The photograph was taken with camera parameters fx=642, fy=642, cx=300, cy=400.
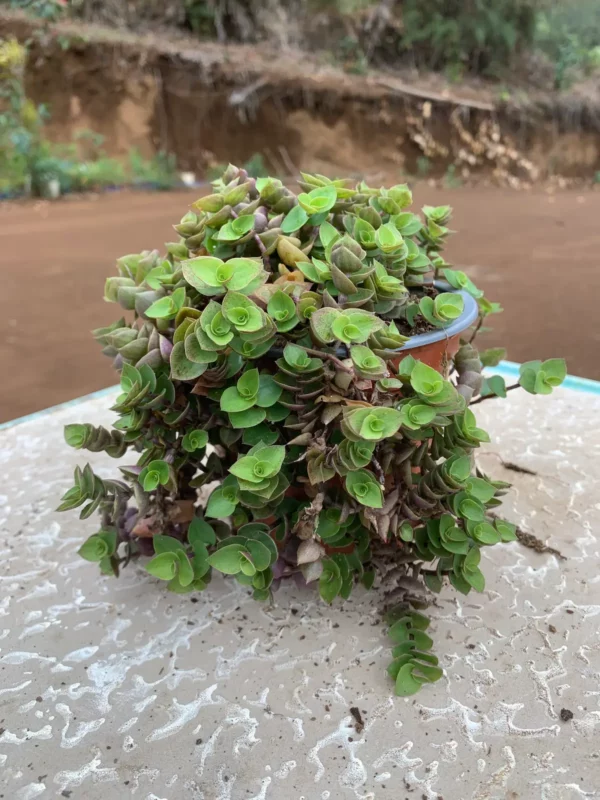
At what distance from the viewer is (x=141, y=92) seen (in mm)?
9219

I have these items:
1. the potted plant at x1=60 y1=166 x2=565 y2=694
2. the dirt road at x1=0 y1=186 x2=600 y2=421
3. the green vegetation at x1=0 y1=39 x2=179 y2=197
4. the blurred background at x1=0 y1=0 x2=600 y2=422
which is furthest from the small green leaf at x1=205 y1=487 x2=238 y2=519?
the green vegetation at x1=0 y1=39 x2=179 y2=197

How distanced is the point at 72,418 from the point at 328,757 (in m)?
1.51

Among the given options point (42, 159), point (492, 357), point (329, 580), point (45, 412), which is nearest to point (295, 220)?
point (492, 357)

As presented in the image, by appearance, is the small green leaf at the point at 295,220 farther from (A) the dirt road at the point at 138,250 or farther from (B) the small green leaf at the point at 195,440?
(A) the dirt road at the point at 138,250

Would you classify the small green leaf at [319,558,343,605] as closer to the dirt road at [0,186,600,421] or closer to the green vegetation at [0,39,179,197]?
the dirt road at [0,186,600,421]

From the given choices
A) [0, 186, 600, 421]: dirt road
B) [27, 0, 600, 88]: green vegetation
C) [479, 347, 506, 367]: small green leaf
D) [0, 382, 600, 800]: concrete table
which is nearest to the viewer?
[0, 382, 600, 800]: concrete table

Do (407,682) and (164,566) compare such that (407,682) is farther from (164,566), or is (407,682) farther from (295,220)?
(295,220)

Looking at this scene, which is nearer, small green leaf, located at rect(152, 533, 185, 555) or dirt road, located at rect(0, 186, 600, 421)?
small green leaf, located at rect(152, 533, 185, 555)

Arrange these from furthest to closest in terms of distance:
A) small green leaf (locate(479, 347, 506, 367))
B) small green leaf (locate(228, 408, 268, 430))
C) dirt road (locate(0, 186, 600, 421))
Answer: dirt road (locate(0, 186, 600, 421))
small green leaf (locate(479, 347, 506, 367))
small green leaf (locate(228, 408, 268, 430))

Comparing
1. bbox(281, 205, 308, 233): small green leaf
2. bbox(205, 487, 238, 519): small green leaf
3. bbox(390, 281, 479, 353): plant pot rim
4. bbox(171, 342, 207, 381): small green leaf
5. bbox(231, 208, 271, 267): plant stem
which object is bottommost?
bbox(205, 487, 238, 519): small green leaf

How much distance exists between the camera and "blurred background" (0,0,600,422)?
6.34m

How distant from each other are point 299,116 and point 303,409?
9.56 m

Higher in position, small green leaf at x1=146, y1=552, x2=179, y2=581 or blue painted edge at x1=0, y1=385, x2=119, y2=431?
small green leaf at x1=146, y1=552, x2=179, y2=581

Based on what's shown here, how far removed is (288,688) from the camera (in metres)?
1.13
